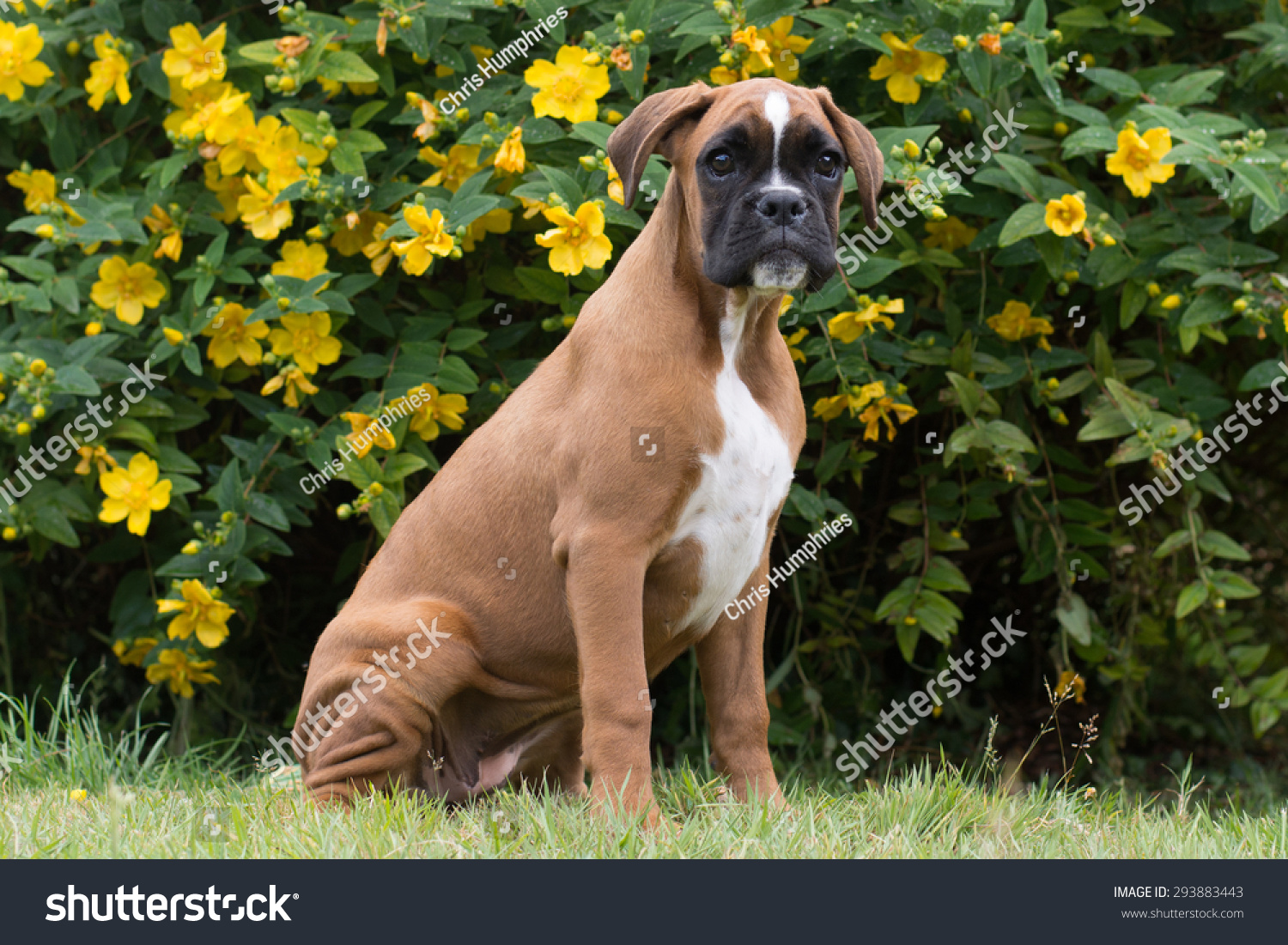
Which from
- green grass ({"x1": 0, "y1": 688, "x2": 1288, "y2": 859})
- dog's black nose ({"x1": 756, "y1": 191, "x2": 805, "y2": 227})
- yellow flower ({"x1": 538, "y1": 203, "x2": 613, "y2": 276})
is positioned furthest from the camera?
yellow flower ({"x1": 538, "y1": 203, "x2": 613, "y2": 276})

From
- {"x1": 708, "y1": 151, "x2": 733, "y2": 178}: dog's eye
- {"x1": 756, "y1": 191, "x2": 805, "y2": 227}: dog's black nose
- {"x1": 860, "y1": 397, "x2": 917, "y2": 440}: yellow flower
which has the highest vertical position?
{"x1": 708, "y1": 151, "x2": 733, "y2": 178}: dog's eye

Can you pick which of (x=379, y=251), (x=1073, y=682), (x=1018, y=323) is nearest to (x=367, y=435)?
(x=379, y=251)

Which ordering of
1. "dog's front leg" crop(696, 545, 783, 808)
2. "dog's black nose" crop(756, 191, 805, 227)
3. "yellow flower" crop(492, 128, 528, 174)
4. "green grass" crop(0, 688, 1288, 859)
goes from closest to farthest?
"green grass" crop(0, 688, 1288, 859) < "dog's black nose" crop(756, 191, 805, 227) < "dog's front leg" crop(696, 545, 783, 808) < "yellow flower" crop(492, 128, 528, 174)

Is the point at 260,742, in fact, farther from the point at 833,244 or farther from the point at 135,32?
the point at 833,244

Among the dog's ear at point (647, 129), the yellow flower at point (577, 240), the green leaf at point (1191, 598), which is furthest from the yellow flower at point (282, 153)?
the green leaf at point (1191, 598)

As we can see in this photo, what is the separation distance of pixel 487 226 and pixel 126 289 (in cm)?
129

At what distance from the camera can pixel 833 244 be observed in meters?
3.15

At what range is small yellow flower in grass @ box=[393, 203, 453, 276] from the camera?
3773 mm

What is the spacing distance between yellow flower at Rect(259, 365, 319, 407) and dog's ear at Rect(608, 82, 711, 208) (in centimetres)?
148

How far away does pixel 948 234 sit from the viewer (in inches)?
171

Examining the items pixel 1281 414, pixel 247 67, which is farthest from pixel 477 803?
pixel 1281 414

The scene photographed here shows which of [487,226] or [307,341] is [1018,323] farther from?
[307,341]

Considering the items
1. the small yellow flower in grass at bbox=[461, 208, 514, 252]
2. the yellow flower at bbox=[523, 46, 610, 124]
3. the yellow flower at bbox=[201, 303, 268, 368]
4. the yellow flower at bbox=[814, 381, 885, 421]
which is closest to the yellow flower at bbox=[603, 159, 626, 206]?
the yellow flower at bbox=[523, 46, 610, 124]

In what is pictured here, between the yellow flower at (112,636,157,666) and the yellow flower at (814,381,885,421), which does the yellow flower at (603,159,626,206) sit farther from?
A: the yellow flower at (112,636,157,666)
